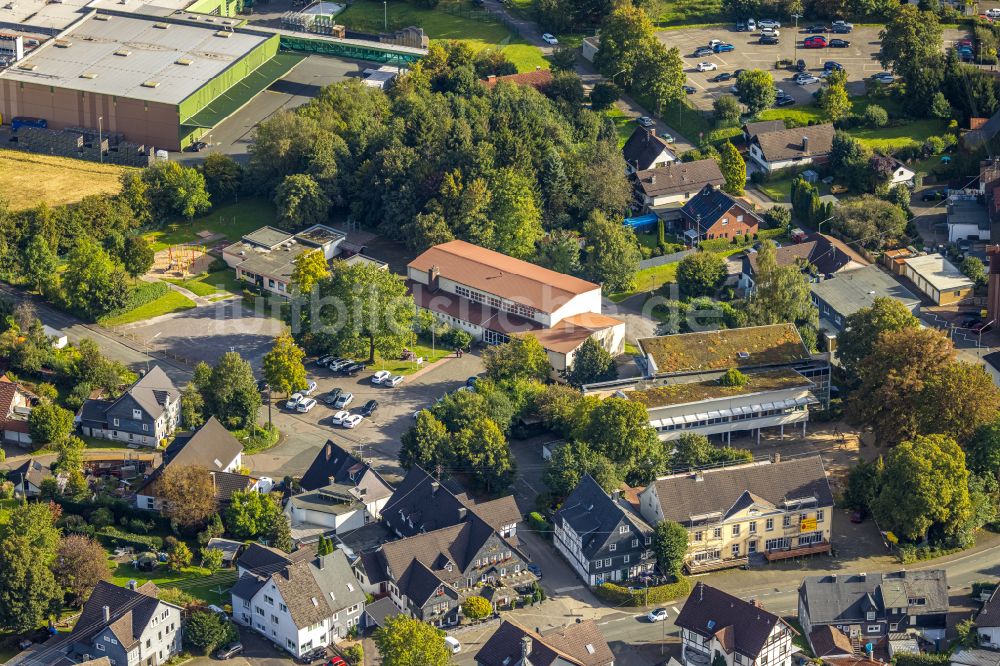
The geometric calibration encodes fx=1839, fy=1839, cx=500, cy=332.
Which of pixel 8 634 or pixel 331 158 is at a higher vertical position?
pixel 331 158

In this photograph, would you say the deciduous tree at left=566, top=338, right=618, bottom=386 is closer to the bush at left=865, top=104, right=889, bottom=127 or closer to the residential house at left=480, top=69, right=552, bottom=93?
the residential house at left=480, top=69, right=552, bottom=93

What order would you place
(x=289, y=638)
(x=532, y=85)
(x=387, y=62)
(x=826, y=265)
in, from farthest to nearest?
(x=387, y=62)
(x=532, y=85)
(x=826, y=265)
(x=289, y=638)

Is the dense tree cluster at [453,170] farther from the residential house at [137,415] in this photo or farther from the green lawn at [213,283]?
the residential house at [137,415]

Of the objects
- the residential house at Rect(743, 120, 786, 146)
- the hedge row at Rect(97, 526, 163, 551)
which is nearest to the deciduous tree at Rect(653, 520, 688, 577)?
the hedge row at Rect(97, 526, 163, 551)

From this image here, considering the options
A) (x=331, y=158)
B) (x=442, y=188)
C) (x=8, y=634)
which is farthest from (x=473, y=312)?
(x=8, y=634)

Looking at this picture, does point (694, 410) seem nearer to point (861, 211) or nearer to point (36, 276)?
point (861, 211)

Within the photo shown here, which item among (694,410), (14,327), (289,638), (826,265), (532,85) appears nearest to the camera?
(289,638)

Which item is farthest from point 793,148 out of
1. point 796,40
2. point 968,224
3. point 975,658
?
point 975,658

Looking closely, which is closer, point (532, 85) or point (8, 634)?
point (8, 634)
